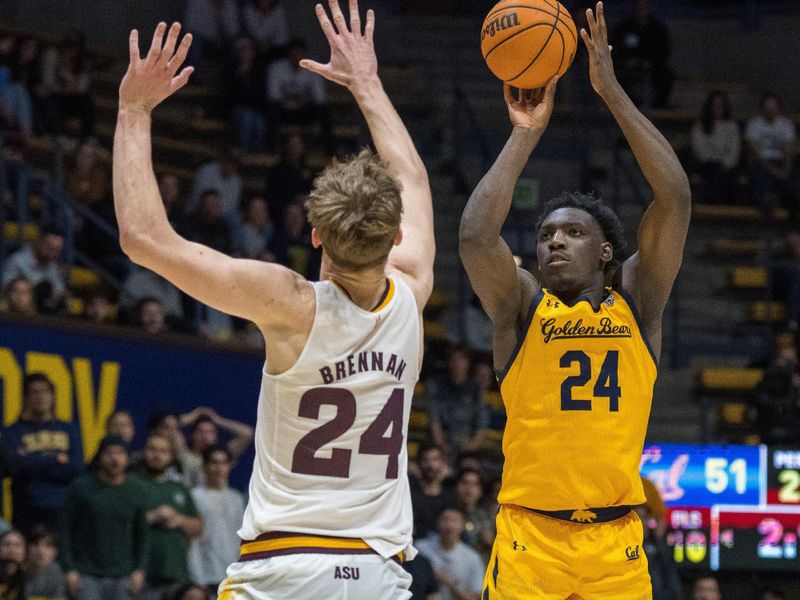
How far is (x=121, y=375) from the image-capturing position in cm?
1168

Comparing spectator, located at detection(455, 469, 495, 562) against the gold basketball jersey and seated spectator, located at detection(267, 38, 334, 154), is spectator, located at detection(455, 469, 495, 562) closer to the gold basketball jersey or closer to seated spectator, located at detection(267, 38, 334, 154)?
seated spectator, located at detection(267, 38, 334, 154)

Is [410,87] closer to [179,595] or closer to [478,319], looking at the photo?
[478,319]

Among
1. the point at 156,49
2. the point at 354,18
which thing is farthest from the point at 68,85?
the point at 156,49

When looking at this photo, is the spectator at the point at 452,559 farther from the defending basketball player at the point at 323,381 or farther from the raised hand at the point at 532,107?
the defending basketball player at the point at 323,381

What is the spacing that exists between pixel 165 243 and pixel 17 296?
7313 millimetres

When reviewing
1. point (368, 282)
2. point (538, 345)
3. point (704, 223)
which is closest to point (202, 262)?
point (368, 282)

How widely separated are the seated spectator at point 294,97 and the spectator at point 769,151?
492 centimetres

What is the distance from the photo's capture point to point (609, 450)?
→ 5469 mm

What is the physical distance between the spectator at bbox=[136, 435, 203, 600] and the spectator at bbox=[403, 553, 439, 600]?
1.52 meters

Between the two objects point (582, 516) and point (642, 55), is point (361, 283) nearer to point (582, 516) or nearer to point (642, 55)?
point (582, 516)

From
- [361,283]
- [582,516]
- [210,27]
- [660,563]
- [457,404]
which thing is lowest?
[660,563]

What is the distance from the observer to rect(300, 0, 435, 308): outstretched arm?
4719 mm

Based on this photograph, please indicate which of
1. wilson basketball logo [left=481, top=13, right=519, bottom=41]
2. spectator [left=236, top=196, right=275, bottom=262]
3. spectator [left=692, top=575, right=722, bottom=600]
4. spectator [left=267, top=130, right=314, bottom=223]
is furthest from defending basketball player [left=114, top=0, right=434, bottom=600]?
spectator [left=267, top=130, right=314, bottom=223]

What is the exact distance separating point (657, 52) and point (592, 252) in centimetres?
1303
